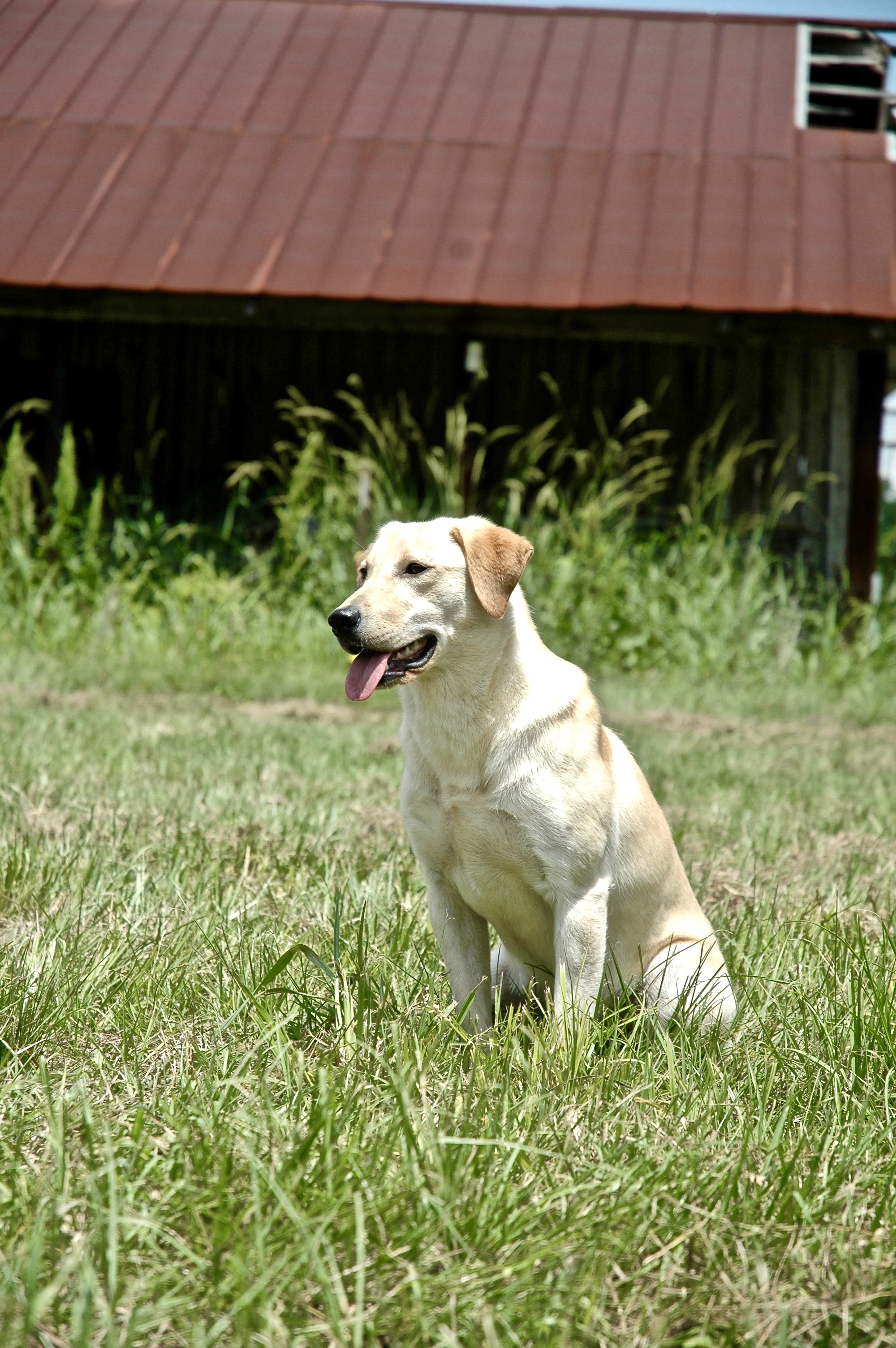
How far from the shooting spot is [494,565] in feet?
8.34

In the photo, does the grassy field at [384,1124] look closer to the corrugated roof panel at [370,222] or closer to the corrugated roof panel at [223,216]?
the corrugated roof panel at [370,222]

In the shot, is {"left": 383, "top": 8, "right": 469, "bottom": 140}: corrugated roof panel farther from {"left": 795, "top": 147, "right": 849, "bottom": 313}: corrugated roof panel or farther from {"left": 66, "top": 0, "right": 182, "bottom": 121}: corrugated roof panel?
{"left": 795, "top": 147, "right": 849, "bottom": 313}: corrugated roof panel

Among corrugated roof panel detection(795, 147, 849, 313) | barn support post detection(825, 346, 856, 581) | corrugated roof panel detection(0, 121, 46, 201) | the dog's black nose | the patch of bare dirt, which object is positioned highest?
the dog's black nose

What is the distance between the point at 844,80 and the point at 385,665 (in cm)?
1253

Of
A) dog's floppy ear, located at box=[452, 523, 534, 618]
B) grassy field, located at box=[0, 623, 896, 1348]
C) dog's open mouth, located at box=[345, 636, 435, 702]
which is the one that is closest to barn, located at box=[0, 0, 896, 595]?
grassy field, located at box=[0, 623, 896, 1348]

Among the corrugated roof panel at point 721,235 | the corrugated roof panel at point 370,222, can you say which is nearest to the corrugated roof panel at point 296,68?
the corrugated roof panel at point 370,222

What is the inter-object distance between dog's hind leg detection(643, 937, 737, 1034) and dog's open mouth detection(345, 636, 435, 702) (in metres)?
0.83

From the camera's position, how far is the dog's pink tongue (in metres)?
2.44

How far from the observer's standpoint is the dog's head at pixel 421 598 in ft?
8.10

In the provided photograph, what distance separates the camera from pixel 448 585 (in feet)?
8.46

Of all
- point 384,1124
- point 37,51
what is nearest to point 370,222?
point 37,51

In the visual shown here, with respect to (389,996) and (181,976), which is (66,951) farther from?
(389,996)

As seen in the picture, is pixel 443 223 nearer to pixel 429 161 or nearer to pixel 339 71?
pixel 429 161

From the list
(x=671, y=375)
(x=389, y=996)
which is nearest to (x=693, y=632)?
(x=671, y=375)
